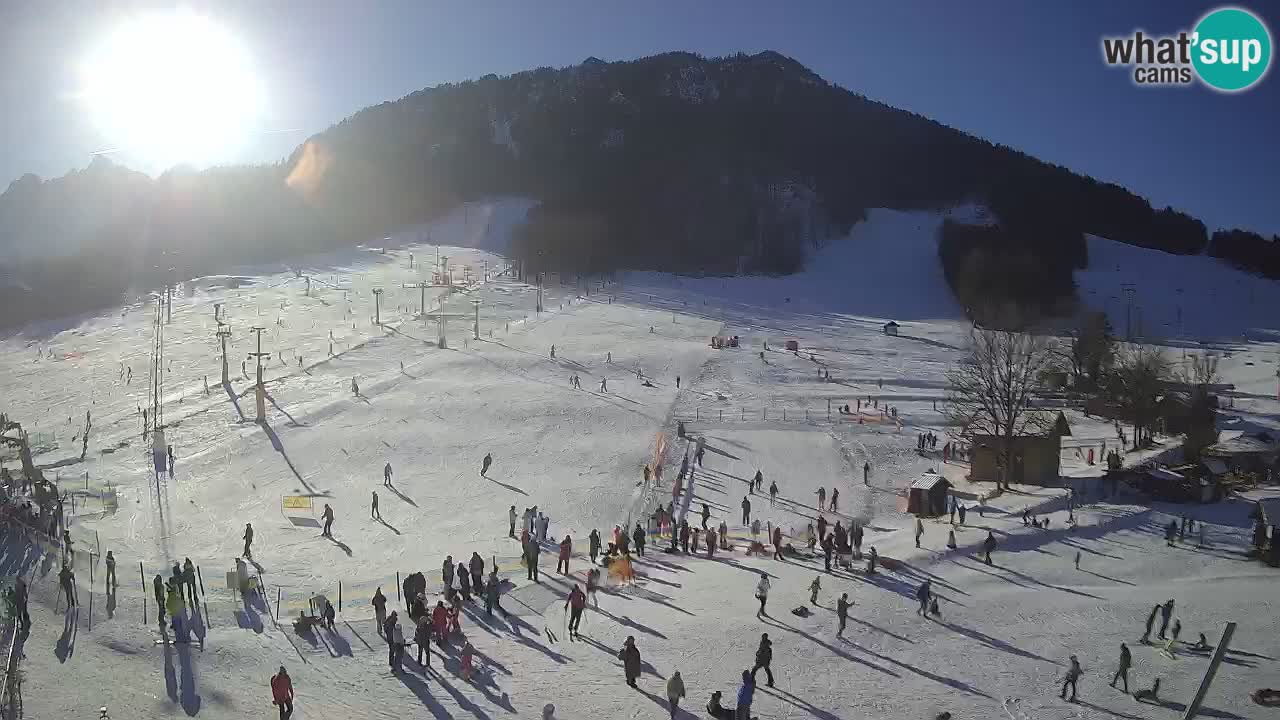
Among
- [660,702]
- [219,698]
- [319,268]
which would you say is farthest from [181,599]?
[319,268]

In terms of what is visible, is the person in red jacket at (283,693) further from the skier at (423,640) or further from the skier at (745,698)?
the skier at (745,698)

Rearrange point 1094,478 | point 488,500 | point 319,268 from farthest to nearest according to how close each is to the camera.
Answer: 1. point 319,268
2. point 488,500
3. point 1094,478

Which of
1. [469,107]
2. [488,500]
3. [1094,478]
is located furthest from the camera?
[469,107]

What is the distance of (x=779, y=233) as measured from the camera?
95.2 metres

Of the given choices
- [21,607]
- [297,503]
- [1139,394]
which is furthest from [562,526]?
[1139,394]

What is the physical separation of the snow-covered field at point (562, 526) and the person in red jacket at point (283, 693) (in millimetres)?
379

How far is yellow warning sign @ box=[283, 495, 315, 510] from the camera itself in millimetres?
21837

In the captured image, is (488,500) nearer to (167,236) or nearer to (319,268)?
(319,268)

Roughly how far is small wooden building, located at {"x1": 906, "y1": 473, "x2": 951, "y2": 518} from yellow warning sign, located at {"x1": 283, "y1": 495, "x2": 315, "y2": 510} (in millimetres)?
15851

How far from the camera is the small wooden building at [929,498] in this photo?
2225 cm

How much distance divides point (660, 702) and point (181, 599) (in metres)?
7.29

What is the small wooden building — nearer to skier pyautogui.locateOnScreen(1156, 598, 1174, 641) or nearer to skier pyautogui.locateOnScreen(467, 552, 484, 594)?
skier pyautogui.locateOnScreen(1156, 598, 1174, 641)

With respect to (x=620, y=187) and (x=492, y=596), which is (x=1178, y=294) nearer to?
(x=620, y=187)

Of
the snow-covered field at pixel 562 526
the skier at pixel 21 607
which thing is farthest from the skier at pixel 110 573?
the skier at pixel 21 607
